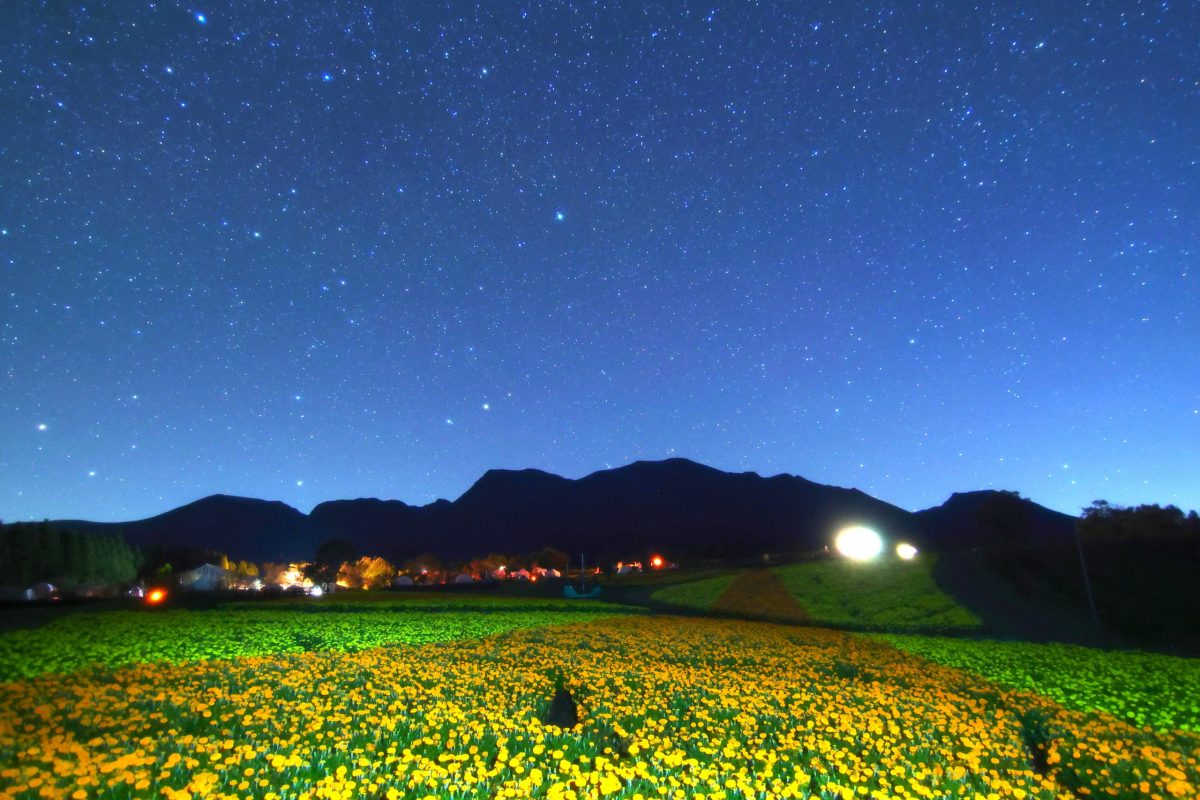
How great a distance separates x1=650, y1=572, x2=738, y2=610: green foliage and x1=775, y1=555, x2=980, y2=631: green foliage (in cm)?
499

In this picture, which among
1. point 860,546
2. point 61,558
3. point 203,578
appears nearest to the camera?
point 860,546

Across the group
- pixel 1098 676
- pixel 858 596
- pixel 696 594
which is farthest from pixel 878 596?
pixel 1098 676

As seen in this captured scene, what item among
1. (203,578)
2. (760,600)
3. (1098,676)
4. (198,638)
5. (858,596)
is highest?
(198,638)

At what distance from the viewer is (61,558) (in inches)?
3196

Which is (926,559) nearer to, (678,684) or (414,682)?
(678,684)

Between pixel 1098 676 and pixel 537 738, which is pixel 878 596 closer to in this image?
pixel 1098 676

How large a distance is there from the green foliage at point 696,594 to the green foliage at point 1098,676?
22716 millimetres

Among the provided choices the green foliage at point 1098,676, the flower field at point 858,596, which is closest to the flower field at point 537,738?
the green foliage at point 1098,676

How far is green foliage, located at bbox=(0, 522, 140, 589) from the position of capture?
7544 cm

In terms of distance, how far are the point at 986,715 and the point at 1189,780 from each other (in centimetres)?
387

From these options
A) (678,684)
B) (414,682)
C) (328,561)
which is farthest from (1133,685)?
(328,561)

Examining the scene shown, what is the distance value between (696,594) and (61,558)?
89.3 metres

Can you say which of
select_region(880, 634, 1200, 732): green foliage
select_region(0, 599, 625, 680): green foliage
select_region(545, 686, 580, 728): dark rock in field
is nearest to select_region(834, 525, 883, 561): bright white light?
select_region(880, 634, 1200, 732): green foliage

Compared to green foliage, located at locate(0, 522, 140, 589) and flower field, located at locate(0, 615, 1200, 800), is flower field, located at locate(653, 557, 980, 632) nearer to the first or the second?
flower field, located at locate(0, 615, 1200, 800)
